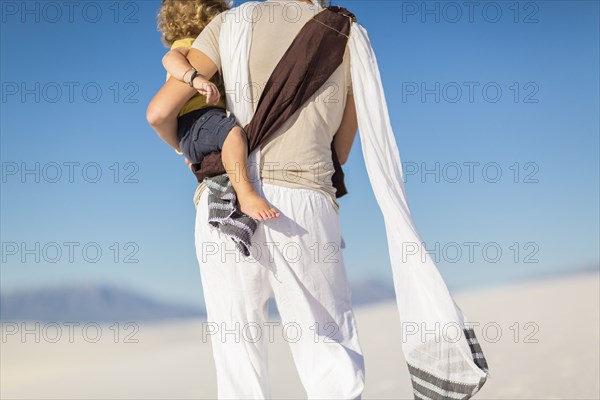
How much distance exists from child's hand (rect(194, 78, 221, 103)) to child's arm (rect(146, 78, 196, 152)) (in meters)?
0.07

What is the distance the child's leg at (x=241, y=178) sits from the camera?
221 cm

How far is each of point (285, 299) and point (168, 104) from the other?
27.4 inches

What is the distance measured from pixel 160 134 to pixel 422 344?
104cm

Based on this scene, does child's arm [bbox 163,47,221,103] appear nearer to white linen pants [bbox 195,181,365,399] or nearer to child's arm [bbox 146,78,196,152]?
child's arm [bbox 146,78,196,152]

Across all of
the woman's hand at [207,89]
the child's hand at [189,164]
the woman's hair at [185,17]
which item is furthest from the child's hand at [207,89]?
the woman's hair at [185,17]

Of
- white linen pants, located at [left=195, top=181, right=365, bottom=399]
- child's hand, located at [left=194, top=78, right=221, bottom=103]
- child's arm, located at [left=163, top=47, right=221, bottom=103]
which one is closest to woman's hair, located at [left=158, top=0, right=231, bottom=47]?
child's arm, located at [left=163, top=47, right=221, bottom=103]

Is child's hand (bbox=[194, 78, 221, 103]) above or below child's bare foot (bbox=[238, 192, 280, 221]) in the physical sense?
above

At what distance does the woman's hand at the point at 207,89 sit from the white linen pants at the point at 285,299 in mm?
288

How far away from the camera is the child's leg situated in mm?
2215

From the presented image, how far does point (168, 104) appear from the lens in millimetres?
2311

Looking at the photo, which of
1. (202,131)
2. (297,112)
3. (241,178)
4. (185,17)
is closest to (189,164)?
(202,131)

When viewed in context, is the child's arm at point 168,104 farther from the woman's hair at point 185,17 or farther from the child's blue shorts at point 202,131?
the woman's hair at point 185,17

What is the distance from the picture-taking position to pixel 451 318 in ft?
7.42

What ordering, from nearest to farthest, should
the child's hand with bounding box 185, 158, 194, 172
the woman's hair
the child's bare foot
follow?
the child's bare foot, the child's hand with bounding box 185, 158, 194, 172, the woman's hair
